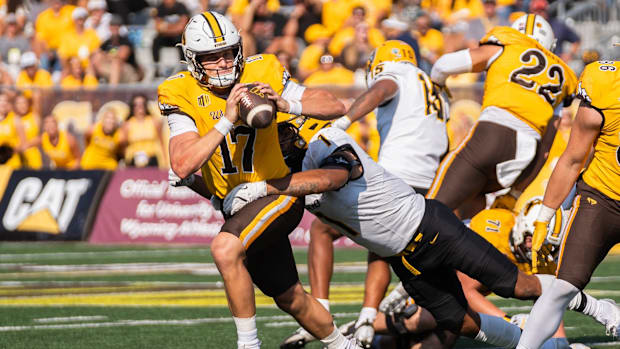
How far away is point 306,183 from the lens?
503cm

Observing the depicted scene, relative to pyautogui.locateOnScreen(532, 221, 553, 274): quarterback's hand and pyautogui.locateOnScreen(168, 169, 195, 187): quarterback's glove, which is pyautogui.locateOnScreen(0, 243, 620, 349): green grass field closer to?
pyautogui.locateOnScreen(532, 221, 553, 274): quarterback's hand

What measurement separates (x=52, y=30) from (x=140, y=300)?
11.2 metres

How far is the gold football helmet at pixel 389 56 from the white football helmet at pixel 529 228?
1457 mm

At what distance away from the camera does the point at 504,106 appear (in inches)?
272

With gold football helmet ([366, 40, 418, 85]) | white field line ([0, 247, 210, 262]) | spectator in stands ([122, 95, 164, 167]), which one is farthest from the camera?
spectator in stands ([122, 95, 164, 167])

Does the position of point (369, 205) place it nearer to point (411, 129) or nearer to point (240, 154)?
point (240, 154)

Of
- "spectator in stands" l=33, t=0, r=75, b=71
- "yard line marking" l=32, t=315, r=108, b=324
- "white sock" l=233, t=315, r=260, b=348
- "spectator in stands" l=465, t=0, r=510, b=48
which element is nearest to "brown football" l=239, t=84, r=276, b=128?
"white sock" l=233, t=315, r=260, b=348

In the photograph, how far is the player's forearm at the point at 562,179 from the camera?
5.38 m

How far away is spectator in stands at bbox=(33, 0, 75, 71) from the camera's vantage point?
60.7 feet

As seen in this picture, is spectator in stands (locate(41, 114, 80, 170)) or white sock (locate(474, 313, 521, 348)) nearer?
white sock (locate(474, 313, 521, 348))

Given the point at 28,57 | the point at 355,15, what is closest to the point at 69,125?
the point at 28,57

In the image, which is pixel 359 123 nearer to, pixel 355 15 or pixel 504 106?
pixel 355 15

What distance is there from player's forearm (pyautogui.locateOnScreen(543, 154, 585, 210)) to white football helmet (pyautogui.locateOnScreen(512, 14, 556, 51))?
6.97 feet

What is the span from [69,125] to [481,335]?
10.5 meters
